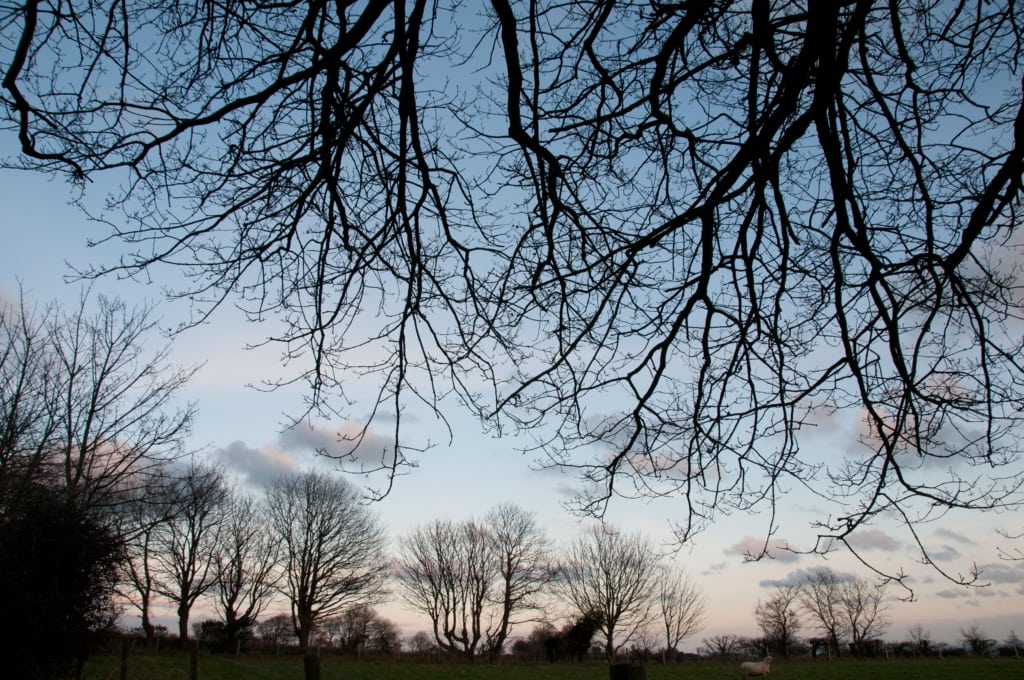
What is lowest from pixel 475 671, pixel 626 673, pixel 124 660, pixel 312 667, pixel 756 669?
pixel 475 671

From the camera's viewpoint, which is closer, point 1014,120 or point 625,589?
point 1014,120

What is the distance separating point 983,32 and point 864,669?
2845 cm

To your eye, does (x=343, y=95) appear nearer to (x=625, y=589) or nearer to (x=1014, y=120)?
(x=1014, y=120)

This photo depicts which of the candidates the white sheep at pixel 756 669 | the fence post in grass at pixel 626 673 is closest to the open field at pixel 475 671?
the white sheep at pixel 756 669

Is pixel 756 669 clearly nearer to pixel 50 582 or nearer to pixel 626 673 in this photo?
pixel 50 582

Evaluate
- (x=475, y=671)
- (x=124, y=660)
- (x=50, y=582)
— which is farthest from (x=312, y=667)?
(x=475, y=671)

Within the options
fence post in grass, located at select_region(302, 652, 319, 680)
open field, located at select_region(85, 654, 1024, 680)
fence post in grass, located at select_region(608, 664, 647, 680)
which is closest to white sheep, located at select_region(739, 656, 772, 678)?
open field, located at select_region(85, 654, 1024, 680)

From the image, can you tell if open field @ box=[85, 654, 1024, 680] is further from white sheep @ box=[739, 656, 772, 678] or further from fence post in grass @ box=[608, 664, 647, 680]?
fence post in grass @ box=[608, 664, 647, 680]

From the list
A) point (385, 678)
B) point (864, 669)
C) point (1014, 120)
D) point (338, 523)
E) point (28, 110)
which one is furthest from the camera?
point (338, 523)

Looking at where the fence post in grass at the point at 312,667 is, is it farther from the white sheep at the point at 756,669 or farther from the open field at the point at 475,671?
the white sheep at the point at 756,669

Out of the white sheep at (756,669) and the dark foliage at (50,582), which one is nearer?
the dark foliage at (50,582)

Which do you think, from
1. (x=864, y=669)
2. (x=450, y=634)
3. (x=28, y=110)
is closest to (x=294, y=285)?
(x=28, y=110)

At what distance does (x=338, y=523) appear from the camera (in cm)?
3934

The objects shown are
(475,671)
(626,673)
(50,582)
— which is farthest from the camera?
(475,671)
